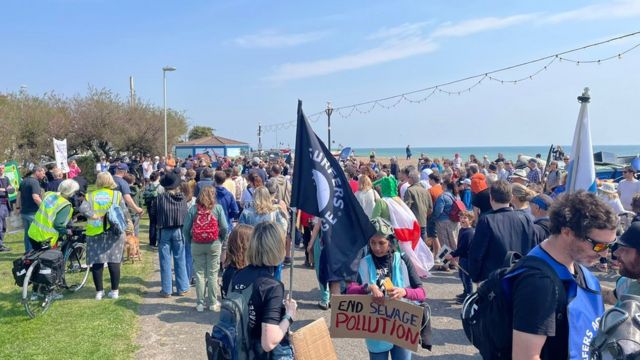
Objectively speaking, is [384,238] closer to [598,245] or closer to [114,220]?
[598,245]

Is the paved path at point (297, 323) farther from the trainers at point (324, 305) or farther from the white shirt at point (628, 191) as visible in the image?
the white shirt at point (628, 191)

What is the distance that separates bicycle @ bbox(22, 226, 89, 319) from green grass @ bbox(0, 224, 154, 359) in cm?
14

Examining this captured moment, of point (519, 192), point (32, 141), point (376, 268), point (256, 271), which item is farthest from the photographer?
point (32, 141)

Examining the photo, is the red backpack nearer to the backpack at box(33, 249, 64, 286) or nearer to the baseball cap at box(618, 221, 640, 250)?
the backpack at box(33, 249, 64, 286)

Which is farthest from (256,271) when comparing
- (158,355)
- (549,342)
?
(158,355)

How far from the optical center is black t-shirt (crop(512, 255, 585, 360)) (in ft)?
6.49

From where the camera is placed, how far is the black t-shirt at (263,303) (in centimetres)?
294

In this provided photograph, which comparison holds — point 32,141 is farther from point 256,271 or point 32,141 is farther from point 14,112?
point 256,271

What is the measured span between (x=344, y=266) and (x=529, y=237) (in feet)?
6.90

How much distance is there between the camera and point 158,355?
5.41 m

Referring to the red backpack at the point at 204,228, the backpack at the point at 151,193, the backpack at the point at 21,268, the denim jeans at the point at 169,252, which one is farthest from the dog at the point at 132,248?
the red backpack at the point at 204,228

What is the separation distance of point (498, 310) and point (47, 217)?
6.54 m

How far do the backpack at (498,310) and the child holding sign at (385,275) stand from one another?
1.37m

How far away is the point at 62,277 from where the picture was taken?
710 cm
